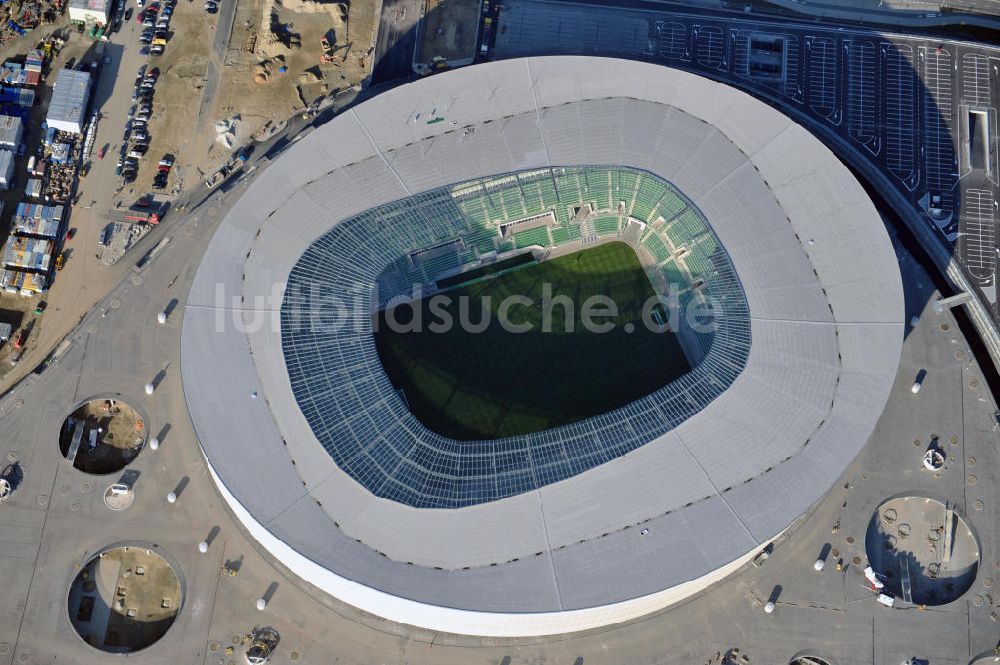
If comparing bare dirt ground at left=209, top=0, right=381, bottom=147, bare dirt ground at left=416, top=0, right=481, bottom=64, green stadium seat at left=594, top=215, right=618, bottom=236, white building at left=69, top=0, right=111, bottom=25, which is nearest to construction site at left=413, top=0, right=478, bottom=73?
bare dirt ground at left=416, top=0, right=481, bottom=64

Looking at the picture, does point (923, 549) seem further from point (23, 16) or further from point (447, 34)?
point (23, 16)

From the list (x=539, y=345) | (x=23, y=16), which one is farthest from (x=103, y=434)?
(x=23, y=16)

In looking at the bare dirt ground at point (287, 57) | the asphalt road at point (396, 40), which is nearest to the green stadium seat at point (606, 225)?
the asphalt road at point (396, 40)

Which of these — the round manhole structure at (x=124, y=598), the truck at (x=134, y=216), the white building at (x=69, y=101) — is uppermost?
the white building at (x=69, y=101)

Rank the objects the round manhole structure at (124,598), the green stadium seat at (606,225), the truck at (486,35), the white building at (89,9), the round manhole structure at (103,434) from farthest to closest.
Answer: the truck at (486,35) → the white building at (89,9) → the green stadium seat at (606,225) → the round manhole structure at (103,434) → the round manhole structure at (124,598)

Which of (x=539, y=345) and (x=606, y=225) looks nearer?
(x=539, y=345)

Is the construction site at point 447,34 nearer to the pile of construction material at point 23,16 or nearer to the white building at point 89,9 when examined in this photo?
the white building at point 89,9
